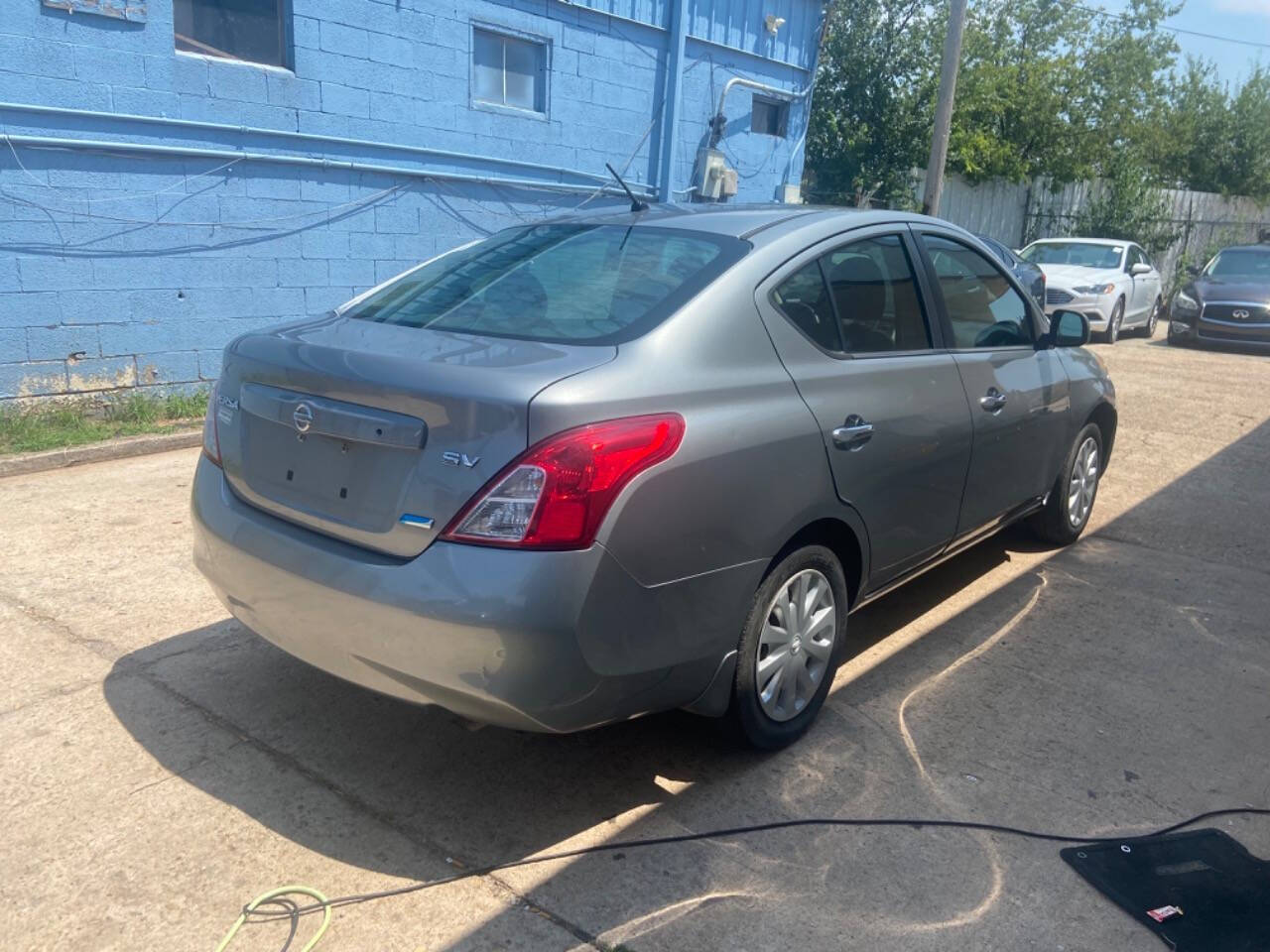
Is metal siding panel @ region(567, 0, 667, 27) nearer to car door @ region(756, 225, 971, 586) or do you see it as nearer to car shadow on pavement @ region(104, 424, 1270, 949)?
car door @ region(756, 225, 971, 586)

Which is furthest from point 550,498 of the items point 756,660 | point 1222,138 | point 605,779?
point 1222,138

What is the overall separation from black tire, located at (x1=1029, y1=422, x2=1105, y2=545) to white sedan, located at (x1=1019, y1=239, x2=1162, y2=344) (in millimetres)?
10017

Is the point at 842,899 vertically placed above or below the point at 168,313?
below

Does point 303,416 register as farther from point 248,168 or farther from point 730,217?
point 248,168

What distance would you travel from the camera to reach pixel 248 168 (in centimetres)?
810

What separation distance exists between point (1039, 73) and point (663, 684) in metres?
19.8

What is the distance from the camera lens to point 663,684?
3.11 m

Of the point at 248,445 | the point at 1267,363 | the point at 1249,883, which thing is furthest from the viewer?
the point at 1267,363

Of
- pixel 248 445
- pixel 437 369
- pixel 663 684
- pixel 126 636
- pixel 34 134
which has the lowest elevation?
pixel 126 636

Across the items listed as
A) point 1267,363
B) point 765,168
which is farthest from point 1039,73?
point 765,168

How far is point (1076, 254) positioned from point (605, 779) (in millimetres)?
15557

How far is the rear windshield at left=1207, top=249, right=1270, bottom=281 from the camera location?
17.1 m

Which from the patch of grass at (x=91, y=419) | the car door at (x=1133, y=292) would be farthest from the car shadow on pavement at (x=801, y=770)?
the car door at (x=1133, y=292)

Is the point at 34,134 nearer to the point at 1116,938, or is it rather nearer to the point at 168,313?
the point at 168,313
